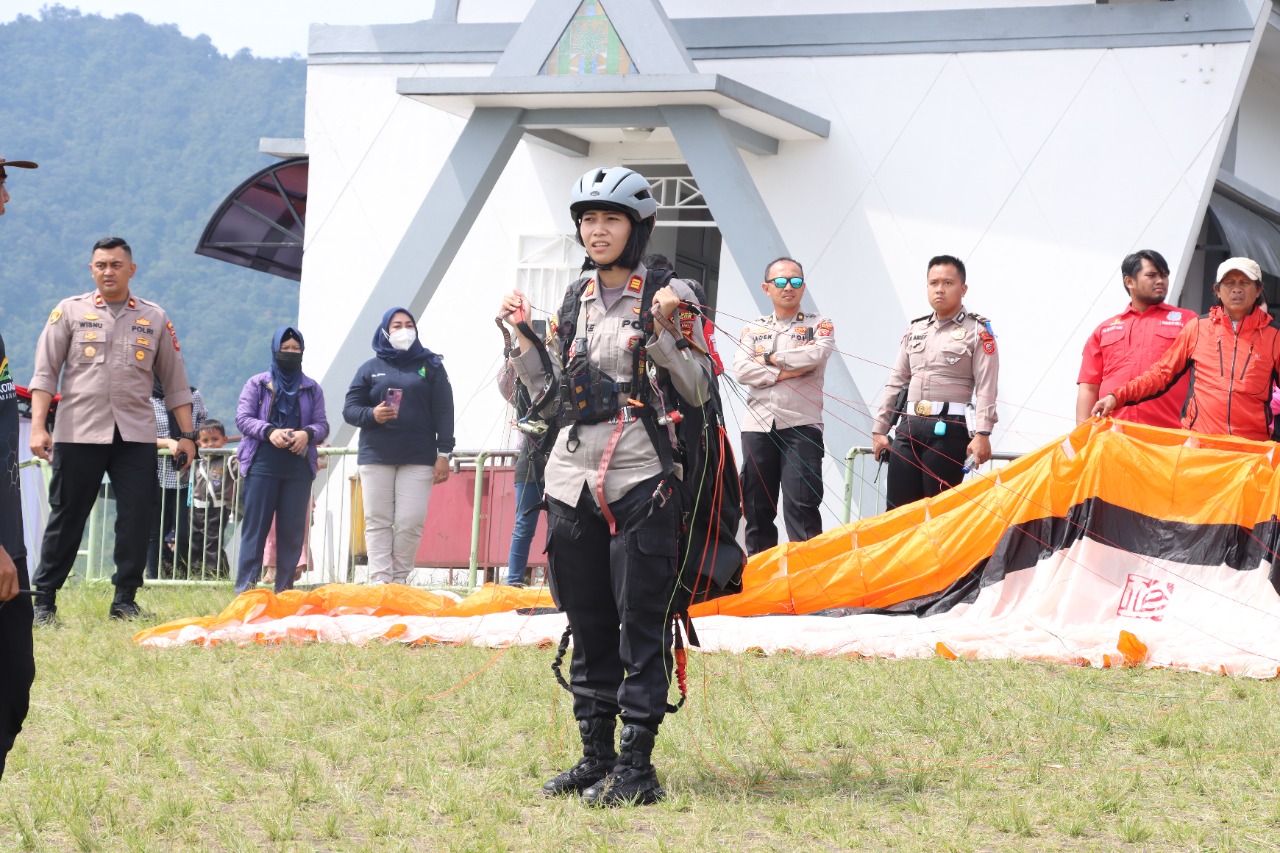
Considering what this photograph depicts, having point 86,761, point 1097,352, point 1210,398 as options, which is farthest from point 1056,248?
A: point 86,761

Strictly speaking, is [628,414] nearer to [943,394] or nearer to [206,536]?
[943,394]

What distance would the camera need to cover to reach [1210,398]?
8.31 metres

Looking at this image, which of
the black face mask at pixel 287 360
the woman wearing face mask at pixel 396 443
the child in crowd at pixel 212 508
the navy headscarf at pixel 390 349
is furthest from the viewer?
the child in crowd at pixel 212 508

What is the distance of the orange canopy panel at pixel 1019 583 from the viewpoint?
24.6 feet

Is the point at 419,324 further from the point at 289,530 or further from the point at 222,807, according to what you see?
the point at 222,807

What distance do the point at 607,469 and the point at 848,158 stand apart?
911 cm

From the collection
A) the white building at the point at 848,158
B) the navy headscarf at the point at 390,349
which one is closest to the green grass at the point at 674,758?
the navy headscarf at the point at 390,349

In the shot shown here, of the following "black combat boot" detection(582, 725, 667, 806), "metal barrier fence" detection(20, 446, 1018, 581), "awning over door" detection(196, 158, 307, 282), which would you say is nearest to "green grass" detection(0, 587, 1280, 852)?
"black combat boot" detection(582, 725, 667, 806)

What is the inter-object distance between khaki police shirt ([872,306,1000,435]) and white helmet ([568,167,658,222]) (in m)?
4.27

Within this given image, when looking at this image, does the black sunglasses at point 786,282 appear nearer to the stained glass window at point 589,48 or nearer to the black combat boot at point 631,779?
the stained glass window at point 589,48

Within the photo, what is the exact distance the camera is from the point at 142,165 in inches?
4550

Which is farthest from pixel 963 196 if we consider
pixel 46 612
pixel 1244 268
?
pixel 46 612

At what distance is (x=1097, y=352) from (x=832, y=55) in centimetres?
514

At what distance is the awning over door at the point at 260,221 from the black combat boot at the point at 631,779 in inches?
522
